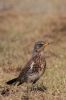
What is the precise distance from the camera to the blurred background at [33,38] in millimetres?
10727

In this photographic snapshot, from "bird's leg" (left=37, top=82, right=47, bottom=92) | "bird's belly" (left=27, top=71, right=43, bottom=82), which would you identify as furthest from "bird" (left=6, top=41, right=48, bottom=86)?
"bird's leg" (left=37, top=82, right=47, bottom=92)

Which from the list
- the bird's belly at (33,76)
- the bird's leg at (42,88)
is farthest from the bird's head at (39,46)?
the bird's leg at (42,88)

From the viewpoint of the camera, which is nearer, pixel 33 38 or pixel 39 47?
pixel 39 47

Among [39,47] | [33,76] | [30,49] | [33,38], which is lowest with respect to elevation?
[33,76]

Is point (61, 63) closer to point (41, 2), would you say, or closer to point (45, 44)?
point (45, 44)

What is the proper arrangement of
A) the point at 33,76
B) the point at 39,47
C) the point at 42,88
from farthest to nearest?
the point at 39,47, the point at 42,88, the point at 33,76

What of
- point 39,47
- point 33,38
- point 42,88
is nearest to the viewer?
point 42,88

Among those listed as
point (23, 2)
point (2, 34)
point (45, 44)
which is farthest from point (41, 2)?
point (45, 44)

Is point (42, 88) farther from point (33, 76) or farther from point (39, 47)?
point (39, 47)

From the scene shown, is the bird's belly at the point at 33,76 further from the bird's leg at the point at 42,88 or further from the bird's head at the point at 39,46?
the bird's head at the point at 39,46

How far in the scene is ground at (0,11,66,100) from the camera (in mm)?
9906

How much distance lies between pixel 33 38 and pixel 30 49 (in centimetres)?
203

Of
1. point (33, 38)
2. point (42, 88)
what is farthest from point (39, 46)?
point (33, 38)

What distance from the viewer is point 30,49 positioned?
53.7ft
